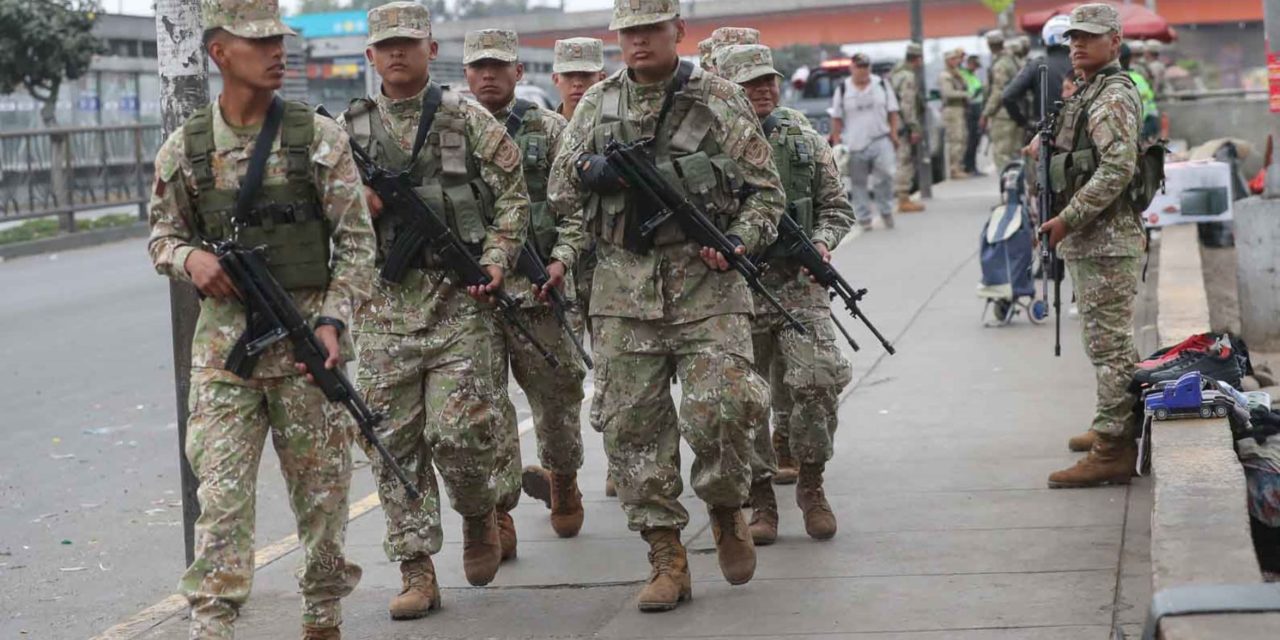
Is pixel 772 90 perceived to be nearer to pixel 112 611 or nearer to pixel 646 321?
pixel 646 321

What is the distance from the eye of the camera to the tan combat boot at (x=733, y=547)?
6.28m

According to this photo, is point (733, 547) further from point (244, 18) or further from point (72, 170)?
point (72, 170)

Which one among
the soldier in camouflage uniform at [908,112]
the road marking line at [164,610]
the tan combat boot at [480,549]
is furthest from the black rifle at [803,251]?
the soldier in camouflage uniform at [908,112]

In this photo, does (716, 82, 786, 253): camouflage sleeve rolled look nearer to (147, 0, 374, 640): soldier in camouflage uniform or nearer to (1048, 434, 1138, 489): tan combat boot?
(147, 0, 374, 640): soldier in camouflage uniform

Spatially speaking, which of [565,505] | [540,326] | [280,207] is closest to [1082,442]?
[565,505]

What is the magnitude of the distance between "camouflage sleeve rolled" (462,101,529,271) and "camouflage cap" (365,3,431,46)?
312mm

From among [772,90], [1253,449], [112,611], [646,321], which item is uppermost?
→ [772,90]

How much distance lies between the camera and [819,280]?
7270 millimetres

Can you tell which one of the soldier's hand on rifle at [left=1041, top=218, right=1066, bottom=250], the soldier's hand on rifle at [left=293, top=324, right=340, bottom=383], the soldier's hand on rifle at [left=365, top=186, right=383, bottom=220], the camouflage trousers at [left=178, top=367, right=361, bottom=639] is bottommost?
the camouflage trousers at [left=178, top=367, right=361, bottom=639]

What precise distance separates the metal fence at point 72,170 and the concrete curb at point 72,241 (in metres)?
0.34

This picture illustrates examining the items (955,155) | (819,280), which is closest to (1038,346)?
(819,280)

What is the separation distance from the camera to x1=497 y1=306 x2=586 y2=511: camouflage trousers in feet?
21.7

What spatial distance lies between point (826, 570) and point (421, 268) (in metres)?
1.82

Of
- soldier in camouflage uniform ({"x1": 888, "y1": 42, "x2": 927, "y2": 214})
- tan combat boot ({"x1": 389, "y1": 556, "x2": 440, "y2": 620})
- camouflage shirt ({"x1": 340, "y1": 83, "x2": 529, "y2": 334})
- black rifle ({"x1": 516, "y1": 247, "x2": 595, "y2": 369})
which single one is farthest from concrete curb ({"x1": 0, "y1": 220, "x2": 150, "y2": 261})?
tan combat boot ({"x1": 389, "y1": 556, "x2": 440, "y2": 620})
